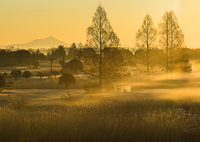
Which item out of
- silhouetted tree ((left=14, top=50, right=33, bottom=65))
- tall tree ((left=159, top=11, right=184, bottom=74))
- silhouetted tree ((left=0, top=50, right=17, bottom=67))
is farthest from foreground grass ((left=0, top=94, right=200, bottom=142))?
silhouetted tree ((left=0, top=50, right=17, bottom=67))

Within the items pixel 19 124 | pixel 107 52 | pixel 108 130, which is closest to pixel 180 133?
pixel 108 130

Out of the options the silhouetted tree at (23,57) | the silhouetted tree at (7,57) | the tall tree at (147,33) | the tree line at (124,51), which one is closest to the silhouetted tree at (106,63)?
the tree line at (124,51)

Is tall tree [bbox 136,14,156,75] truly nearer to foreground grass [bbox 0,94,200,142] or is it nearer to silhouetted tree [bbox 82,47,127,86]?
silhouetted tree [bbox 82,47,127,86]

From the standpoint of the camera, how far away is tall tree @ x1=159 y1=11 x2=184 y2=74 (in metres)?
43.2

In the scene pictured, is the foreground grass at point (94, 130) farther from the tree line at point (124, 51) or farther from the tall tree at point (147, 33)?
the tall tree at point (147, 33)

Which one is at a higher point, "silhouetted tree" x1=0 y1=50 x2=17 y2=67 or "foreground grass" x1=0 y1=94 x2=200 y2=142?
"silhouetted tree" x1=0 y1=50 x2=17 y2=67

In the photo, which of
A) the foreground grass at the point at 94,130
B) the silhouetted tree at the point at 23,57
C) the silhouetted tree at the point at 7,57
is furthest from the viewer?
the silhouetted tree at the point at 7,57

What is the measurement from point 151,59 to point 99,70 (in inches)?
822

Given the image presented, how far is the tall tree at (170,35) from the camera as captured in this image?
43188 mm

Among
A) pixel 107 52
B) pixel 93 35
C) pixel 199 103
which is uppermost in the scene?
pixel 93 35

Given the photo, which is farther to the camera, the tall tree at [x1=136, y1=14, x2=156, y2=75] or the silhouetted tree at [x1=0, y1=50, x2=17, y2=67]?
the silhouetted tree at [x1=0, y1=50, x2=17, y2=67]

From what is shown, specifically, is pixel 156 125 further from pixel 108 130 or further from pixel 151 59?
pixel 151 59

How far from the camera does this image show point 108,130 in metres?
6.57

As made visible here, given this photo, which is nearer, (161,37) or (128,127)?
(128,127)
